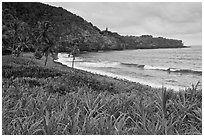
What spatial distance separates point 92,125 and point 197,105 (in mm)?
2675

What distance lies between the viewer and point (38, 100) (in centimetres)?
539

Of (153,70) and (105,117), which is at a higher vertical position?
(105,117)

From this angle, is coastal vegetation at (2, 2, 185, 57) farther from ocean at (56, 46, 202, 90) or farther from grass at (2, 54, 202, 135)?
ocean at (56, 46, 202, 90)

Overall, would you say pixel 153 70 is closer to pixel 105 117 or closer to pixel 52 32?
pixel 52 32

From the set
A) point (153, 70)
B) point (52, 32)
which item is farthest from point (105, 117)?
point (153, 70)

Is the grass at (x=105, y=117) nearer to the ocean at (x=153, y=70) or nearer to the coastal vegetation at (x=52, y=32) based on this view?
the ocean at (x=153, y=70)

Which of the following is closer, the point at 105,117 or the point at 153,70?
the point at 105,117

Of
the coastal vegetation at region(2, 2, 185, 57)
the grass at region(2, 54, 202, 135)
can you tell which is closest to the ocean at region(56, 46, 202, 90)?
the grass at region(2, 54, 202, 135)

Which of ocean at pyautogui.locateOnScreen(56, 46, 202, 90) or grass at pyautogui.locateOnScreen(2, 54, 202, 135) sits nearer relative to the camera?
grass at pyautogui.locateOnScreen(2, 54, 202, 135)

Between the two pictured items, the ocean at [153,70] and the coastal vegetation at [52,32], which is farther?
the coastal vegetation at [52,32]

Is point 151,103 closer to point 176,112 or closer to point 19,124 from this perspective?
point 176,112

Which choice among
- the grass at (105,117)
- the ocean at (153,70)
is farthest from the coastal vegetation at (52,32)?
the ocean at (153,70)

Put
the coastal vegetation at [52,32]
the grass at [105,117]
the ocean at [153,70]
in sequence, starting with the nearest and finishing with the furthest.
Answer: the grass at [105,117] < the ocean at [153,70] < the coastal vegetation at [52,32]

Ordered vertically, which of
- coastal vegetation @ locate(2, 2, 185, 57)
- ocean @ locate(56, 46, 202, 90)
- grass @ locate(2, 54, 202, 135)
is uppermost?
coastal vegetation @ locate(2, 2, 185, 57)
